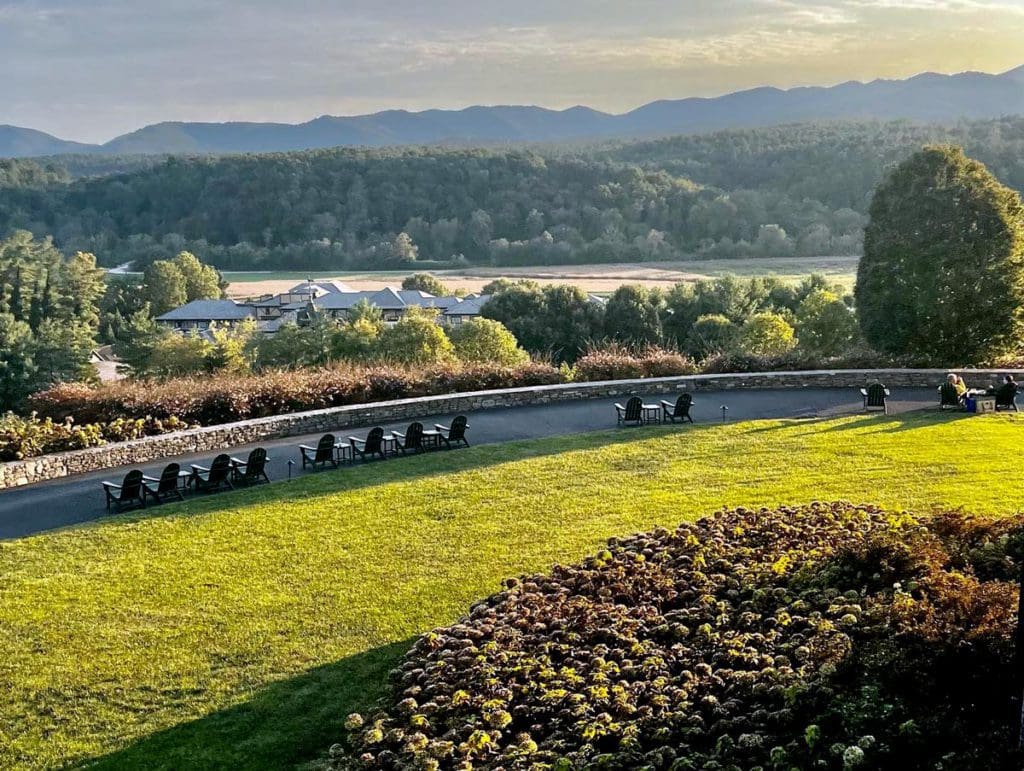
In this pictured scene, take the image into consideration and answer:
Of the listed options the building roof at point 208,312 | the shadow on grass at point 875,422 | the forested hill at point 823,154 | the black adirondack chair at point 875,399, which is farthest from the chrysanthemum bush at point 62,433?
the building roof at point 208,312

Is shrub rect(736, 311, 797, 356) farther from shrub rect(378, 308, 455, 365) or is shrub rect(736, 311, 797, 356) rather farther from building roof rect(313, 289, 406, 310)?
building roof rect(313, 289, 406, 310)

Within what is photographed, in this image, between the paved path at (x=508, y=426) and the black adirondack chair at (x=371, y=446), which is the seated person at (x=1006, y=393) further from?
the black adirondack chair at (x=371, y=446)

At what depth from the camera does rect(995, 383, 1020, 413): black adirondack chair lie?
17875 mm

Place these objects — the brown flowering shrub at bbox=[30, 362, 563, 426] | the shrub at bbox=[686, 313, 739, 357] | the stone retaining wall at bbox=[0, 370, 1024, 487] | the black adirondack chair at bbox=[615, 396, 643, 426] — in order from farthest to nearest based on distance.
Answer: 1. the shrub at bbox=[686, 313, 739, 357]
2. the black adirondack chair at bbox=[615, 396, 643, 426]
3. the brown flowering shrub at bbox=[30, 362, 563, 426]
4. the stone retaining wall at bbox=[0, 370, 1024, 487]

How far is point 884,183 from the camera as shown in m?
24.7

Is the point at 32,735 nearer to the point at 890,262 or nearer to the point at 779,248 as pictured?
the point at 890,262

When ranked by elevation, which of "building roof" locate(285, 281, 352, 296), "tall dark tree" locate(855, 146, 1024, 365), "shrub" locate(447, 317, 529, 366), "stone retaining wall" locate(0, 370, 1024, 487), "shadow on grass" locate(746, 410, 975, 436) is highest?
"tall dark tree" locate(855, 146, 1024, 365)

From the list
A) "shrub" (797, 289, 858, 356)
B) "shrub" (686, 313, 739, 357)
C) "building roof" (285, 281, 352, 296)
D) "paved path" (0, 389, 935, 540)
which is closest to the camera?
"paved path" (0, 389, 935, 540)

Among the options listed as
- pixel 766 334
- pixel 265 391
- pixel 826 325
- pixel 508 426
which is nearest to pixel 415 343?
pixel 766 334

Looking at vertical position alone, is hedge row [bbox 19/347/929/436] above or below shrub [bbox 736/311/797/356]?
above

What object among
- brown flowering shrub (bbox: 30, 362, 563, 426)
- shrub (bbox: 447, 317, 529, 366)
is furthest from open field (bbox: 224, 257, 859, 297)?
brown flowering shrub (bbox: 30, 362, 563, 426)

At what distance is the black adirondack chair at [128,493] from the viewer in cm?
1327

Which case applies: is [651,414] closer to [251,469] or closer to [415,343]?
[251,469]

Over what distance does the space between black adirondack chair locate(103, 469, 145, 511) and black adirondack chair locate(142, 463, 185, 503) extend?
0.13 meters
